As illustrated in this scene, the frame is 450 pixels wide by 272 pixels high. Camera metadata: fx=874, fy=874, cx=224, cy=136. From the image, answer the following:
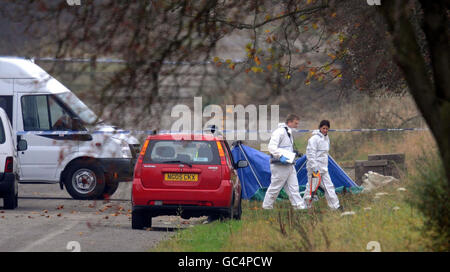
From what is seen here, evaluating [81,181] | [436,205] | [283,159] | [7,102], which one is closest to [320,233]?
[436,205]

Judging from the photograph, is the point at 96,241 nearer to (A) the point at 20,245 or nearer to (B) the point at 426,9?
(A) the point at 20,245

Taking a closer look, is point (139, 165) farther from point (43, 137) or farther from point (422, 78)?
point (422, 78)

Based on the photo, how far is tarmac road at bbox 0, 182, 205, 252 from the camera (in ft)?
38.0

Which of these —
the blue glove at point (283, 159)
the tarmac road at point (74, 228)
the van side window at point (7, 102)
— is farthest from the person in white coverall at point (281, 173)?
the van side window at point (7, 102)

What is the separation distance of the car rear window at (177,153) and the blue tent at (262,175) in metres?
3.90

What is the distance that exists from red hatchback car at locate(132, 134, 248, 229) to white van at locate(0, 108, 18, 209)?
406 cm

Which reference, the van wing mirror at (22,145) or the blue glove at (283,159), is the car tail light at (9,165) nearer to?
the van wing mirror at (22,145)

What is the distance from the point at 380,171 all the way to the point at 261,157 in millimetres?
2978

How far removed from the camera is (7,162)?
16.8 metres

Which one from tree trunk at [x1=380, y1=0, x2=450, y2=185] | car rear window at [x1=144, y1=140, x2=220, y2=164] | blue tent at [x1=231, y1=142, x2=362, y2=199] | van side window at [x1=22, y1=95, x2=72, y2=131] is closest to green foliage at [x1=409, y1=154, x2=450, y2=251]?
tree trunk at [x1=380, y1=0, x2=450, y2=185]

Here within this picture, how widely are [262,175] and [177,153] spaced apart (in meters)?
4.24

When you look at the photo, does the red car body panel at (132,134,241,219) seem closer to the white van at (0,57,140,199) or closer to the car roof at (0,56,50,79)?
the white van at (0,57,140,199)

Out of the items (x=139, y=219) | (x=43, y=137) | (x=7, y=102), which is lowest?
(x=139, y=219)
